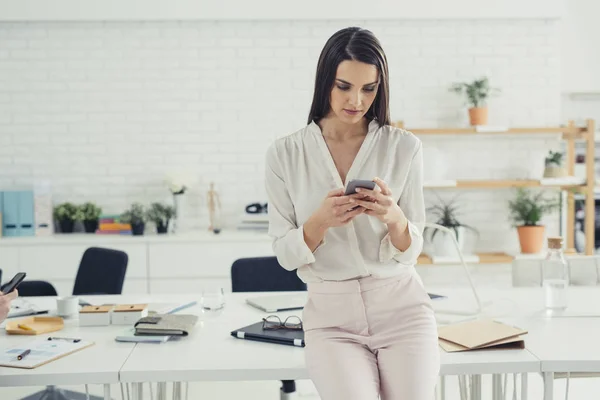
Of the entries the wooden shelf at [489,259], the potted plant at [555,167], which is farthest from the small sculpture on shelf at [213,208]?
the potted plant at [555,167]

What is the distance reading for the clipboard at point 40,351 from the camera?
6.93 feet

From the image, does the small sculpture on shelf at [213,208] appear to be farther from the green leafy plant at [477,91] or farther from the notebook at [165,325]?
the notebook at [165,325]

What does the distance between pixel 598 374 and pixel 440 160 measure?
2.98m

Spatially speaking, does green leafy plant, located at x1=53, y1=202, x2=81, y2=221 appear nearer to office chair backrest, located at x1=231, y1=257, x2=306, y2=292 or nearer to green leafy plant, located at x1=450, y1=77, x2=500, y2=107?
office chair backrest, located at x1=231, y1=257, x2=306, y2=292

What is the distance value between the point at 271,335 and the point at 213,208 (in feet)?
9.94

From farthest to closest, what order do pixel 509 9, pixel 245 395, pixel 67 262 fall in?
pixel 509 9 → pixel 67 262 → pixel 245 395

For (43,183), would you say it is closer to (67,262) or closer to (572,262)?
(67,262)

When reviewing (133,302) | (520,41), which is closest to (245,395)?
(133,302)

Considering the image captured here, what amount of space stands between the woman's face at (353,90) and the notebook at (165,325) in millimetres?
889

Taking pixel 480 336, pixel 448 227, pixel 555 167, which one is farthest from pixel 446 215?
pixel 480 336

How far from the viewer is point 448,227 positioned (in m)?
5.07

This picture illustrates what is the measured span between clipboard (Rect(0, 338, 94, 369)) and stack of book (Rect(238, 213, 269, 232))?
281cm

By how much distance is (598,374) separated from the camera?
228cm

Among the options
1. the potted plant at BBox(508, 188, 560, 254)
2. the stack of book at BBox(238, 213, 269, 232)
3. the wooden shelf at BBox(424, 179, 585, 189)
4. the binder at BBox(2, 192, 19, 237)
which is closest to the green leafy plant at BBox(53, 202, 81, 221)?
the binder at BBox(2, 192, 19, 237)
